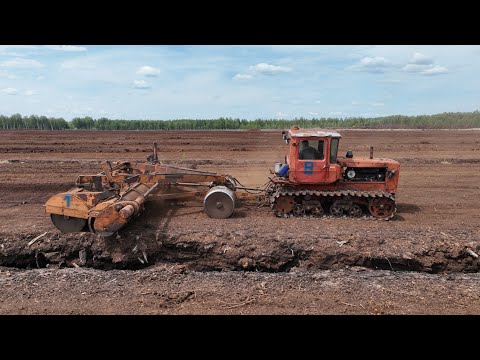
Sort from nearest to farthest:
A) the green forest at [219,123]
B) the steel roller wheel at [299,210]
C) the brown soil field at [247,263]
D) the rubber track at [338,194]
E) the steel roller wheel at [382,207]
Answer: the brown soil field at [247,263] → the rubber track at [338,194] → the steel roller wheel at [382,207] → the steel roller wheel at [299,210] → the green forest at [219,123]

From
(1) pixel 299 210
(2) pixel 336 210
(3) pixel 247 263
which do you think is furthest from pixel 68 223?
(2) pixel 336 210

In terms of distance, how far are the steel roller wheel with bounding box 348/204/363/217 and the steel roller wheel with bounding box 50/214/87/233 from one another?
7.51 metres

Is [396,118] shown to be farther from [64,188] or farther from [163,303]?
[163,303]

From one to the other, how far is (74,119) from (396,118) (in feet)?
201

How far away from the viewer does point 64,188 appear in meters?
15.1

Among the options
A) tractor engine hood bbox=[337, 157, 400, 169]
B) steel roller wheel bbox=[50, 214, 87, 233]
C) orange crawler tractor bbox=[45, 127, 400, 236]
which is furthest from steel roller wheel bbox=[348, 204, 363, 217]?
steel roller wheel bbox=[50, 214, 87, 233]

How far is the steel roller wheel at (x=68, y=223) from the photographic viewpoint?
962cm

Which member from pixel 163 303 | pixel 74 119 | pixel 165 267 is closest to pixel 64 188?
pixel 165 267

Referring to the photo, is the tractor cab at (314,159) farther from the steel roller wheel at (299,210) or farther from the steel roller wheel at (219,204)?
the steel roller wheel at (219,204)

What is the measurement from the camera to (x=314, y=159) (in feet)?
35.4

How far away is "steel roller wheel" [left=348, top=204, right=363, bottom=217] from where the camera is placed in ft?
35.6

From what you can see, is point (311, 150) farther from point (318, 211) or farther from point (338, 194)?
point (318, 211)

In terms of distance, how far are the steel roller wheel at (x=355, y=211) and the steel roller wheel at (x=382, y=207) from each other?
0.30 metres

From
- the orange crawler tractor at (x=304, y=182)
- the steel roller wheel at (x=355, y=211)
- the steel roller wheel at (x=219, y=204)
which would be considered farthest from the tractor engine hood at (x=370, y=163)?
the steel roller wheel at (x=219, y=204)
